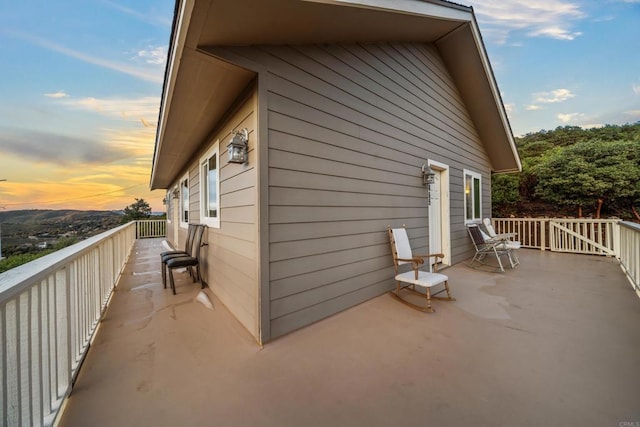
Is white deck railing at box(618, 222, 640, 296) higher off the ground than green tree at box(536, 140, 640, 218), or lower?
lower

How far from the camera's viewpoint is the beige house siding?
2.27m

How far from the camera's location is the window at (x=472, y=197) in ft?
18.9

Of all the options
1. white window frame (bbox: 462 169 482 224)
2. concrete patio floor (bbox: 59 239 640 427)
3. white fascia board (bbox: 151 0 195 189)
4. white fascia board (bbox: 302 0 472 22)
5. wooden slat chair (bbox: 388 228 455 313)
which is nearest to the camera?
concrete patio floor (bbox: 59 239 640 427)

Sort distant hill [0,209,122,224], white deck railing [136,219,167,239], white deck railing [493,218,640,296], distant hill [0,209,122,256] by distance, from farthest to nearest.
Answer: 1. white deck railing [136,219,167,239]
2. distant hill [0,209,122,224]
3. distant hill [0,209,122,256]
4. white deck railing [493,218,640,296]

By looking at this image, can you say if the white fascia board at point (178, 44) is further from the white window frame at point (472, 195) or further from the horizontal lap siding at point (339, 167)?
the white window frame at point (472, 195)

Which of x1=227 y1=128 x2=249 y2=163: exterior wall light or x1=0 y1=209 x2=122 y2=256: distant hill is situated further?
x1=0 y1=209 x2=122 y2=256: distant hill

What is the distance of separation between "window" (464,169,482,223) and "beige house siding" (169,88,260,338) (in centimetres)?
535

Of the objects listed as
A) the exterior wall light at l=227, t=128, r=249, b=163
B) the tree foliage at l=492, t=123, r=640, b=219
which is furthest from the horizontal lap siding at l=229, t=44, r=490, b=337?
the tree foliage at l=492, t=123, r=640, b=219

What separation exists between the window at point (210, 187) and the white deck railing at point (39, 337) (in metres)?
1.64

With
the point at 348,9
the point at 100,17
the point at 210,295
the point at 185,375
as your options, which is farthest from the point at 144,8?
the point at 185,375

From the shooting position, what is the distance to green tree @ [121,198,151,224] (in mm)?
16372

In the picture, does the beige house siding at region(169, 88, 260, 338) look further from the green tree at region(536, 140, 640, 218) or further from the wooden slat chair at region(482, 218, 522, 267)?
the green tree at region(536, 140, 640, 218)

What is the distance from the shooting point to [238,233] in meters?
2.68

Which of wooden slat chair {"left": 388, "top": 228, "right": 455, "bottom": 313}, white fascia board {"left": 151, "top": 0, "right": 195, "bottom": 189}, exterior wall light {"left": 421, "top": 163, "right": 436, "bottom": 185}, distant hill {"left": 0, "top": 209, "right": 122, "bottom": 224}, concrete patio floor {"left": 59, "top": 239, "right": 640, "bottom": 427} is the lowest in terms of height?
concrete patio floor {"left": 59, "top": 239, "right": 640, "bottom": 427}
